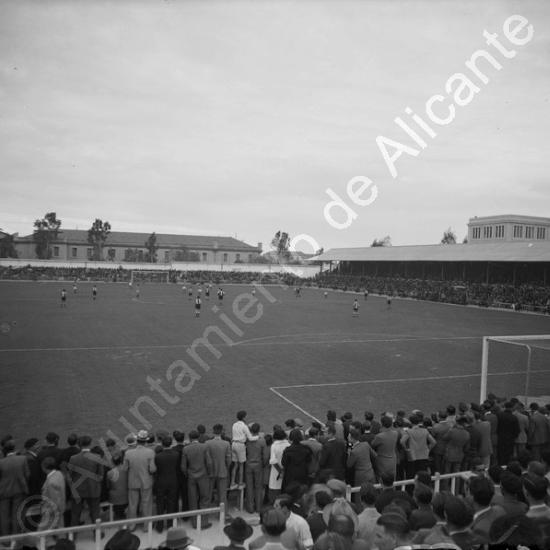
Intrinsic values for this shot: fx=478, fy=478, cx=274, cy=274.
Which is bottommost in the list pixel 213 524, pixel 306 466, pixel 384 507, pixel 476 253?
pixel 213 524

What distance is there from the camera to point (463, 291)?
52.0 meters

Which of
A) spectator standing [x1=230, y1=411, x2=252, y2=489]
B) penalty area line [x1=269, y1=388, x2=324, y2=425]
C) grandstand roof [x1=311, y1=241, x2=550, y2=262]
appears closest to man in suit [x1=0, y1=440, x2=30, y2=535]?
spectator standing [x1=230, y1=411, x2=252, y2=489]

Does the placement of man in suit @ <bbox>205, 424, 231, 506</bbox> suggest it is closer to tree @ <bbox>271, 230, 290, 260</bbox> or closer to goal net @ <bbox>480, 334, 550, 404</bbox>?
goal net @ <bbox>480, 334, 550, 404</bbox>

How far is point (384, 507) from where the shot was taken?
17.4 ft

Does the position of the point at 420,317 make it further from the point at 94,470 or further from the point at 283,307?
the point at 94,470

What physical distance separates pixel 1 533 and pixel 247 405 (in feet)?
24.3

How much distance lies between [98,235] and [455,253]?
3095 inches

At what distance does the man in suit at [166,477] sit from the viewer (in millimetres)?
7305

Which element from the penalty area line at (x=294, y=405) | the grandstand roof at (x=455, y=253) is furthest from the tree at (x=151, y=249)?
the penalty area line at (x=294, y=405)

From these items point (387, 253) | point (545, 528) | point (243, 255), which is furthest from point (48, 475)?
point (243, 255)

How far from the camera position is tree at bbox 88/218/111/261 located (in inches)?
4213

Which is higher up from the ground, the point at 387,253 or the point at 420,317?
the point at 387,253

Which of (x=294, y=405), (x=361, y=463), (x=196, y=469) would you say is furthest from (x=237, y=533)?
(x=294, y=405)

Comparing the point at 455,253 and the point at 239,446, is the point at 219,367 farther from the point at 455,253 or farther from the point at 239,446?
the point at 455,253
